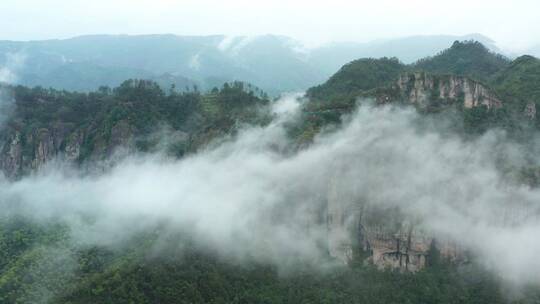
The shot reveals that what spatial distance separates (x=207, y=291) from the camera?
40438 mm

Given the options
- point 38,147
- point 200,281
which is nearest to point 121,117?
point 38,147

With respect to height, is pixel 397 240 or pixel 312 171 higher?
pixel 312 171

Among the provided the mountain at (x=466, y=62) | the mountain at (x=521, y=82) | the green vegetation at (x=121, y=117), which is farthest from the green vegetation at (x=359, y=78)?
the mountain at (x=521, y=82)

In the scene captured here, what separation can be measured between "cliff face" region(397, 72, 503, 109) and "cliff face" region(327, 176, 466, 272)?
1187 centimetres

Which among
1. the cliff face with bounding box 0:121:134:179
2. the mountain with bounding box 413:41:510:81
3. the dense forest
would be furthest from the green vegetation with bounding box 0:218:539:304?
the mountain with bounding box 413:41:510:81

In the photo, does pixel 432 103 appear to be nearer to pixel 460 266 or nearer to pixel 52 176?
pixel 460 266

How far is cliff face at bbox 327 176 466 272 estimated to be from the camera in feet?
146

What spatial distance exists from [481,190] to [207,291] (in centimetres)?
2222

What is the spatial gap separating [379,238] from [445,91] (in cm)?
1589

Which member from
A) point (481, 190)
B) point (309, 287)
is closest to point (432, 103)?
point (481, 190)

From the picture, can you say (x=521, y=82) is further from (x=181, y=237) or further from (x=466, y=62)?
(x=181, y=237)

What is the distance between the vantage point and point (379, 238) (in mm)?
45562

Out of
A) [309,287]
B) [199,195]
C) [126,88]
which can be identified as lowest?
[309,287]

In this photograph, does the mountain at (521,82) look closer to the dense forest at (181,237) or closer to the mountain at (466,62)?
the dense forest at (181,237)
